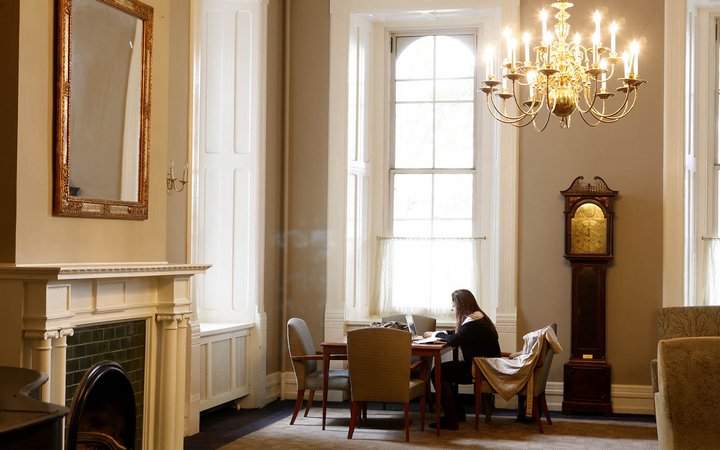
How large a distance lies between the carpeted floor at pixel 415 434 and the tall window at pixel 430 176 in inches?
58.9

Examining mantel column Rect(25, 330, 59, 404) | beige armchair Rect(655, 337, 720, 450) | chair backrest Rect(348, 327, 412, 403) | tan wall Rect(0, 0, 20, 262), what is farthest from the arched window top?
mantel column Rect(25, 330, 59, 404)

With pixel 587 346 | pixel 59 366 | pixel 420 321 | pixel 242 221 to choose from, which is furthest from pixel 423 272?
pixel 59 366

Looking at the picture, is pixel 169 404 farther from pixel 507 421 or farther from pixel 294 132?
pixel 294 132

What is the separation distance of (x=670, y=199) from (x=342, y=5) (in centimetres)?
338

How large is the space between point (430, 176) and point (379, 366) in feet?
9.25

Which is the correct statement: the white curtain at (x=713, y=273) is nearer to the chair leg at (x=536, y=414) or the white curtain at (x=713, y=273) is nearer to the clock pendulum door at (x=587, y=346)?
the clock pendulum door at (x=587, y=346)

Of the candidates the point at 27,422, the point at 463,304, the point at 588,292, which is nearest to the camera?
the point at 27,422

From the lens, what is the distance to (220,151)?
27.1 ft

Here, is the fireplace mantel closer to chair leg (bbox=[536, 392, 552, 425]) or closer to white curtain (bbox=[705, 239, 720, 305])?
chair leg (bbox=[536, 392, 552, 425])

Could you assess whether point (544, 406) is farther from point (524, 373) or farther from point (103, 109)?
point (103, 109)

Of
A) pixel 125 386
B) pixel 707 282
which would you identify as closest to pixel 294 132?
pixel 707 282

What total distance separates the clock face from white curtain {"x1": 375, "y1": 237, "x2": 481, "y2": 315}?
3.60ft

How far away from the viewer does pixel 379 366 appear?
6.96 metres

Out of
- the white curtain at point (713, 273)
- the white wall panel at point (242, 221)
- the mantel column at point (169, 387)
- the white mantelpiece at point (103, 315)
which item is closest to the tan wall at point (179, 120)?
the white mantelpiece at point (103, 315)
